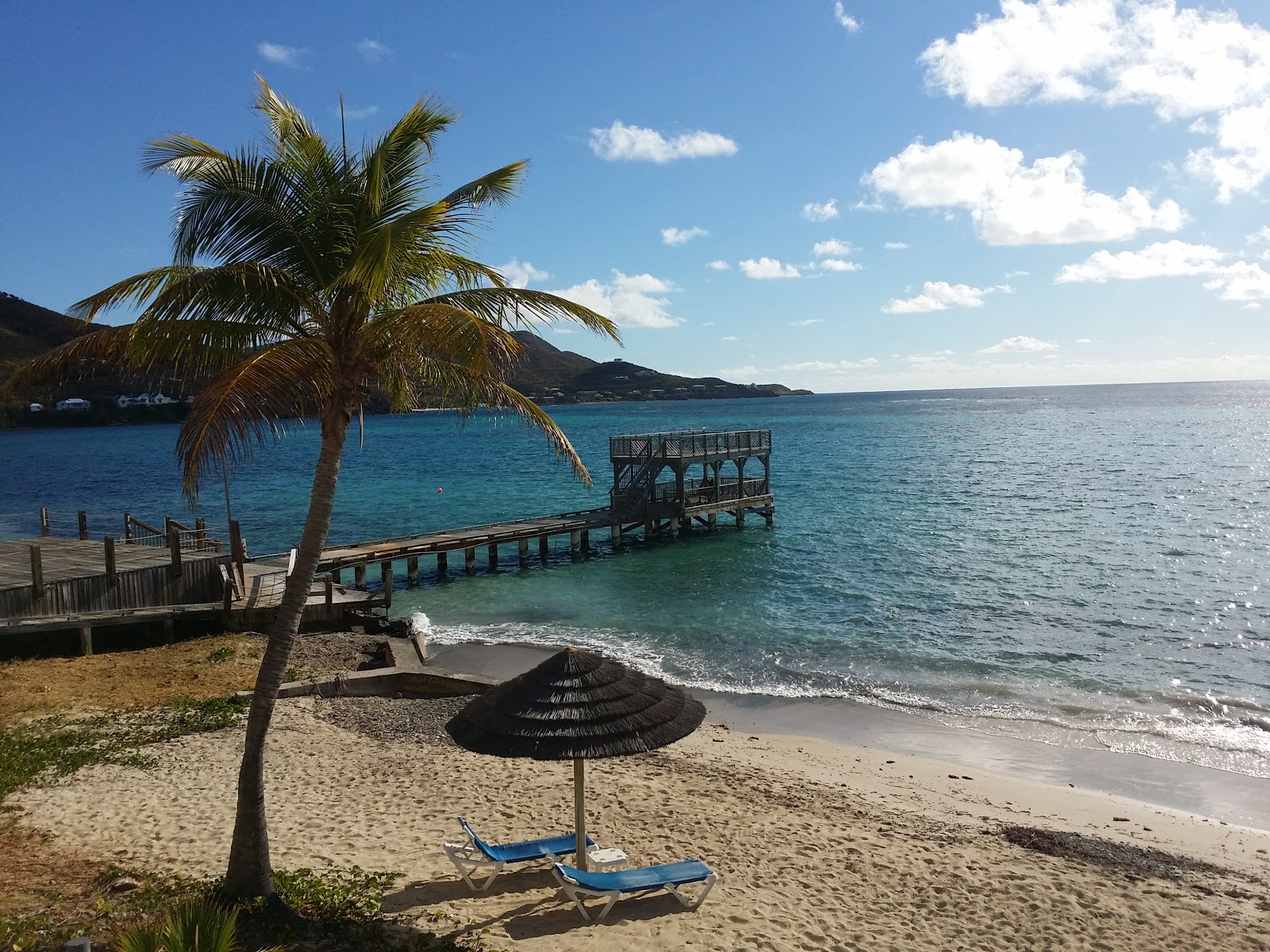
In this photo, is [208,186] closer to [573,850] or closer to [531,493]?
[573,850]

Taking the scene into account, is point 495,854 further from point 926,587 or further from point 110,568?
point 926,587

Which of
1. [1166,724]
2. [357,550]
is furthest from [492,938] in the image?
[357,550]

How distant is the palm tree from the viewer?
7039mm

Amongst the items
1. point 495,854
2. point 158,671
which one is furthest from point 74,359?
point 158,671

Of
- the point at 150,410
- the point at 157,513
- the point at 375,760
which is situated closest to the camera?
the point at 375,760

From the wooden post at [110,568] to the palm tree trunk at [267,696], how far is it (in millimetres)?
14515

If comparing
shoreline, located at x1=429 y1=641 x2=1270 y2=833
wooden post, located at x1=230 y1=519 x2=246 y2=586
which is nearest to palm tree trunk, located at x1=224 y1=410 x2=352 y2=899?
shoreline, located at x1=429 y1=641 x2=1270 y2=833

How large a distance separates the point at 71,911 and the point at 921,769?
12.0 metres

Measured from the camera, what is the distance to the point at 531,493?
60781mm

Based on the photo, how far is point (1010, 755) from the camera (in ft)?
51.6

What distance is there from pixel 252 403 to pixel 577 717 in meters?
3.82

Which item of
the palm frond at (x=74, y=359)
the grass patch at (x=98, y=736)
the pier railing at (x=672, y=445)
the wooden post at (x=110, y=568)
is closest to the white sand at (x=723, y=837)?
the grass patch at (x=98, y=736)

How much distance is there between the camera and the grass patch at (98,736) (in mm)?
11555

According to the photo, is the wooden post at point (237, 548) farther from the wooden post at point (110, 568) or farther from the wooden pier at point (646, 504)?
the wooden pier at point (646, 504)
